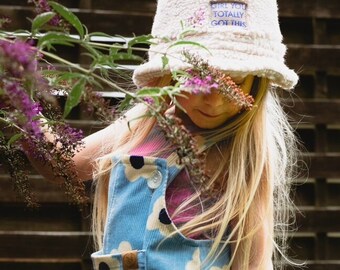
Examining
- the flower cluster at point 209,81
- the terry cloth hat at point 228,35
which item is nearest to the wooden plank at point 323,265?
the terry cloth hat at point 228,35

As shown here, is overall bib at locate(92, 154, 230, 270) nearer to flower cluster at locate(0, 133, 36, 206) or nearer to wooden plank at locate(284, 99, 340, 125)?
flower cluster at locate(0, 133, 36, 206)

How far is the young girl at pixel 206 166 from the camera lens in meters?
1.75

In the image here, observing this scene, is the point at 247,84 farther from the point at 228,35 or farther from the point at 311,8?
the point at 311,8

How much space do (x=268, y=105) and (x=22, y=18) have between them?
3.90 ft

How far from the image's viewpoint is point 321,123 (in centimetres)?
356

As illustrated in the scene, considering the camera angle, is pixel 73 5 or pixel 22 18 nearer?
pixel 22 18

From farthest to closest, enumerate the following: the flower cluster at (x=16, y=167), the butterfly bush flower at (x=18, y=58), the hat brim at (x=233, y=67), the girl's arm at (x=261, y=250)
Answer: the girl's arm at (x=261, y=250)
the hat brim at (x=233, y=67)
the flower cluster at (x=16, y=167)
the butterfly bush flower at (x=18, y=58)

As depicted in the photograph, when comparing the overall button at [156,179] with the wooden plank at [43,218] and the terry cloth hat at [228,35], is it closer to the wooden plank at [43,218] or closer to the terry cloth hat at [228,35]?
the terry cloth hat at [228,35]

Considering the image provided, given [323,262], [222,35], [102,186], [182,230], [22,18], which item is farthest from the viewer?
[323,262]

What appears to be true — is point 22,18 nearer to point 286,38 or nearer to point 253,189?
point 286,38

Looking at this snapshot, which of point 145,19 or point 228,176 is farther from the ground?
point 145,19

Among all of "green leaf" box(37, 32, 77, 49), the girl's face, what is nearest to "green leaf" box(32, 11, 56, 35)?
"green leaf" box(37, 32, 77, 49)

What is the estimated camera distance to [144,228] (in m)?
1.83

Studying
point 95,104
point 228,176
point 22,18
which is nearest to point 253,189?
point 228,176
